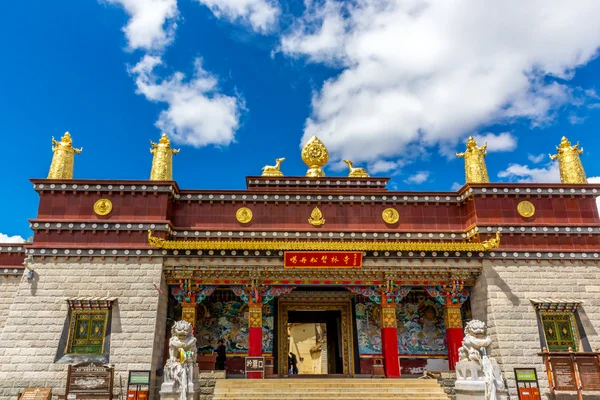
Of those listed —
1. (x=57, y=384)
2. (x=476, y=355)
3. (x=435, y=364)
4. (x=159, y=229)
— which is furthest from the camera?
(x=435, y=364)

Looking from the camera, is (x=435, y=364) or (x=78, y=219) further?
(x=435, y=364)

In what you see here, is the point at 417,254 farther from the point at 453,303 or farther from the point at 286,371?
the point at 286,371

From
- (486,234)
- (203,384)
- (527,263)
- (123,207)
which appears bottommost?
(203,384)

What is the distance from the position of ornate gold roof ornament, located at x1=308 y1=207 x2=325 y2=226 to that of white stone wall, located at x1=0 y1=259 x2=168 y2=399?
5.94 m

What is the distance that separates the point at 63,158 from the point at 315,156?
10.5 metres

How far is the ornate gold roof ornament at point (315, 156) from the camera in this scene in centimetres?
2139

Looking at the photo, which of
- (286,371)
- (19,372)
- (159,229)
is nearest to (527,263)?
(286,371)

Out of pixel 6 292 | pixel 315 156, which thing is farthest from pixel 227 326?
pixel 6 292

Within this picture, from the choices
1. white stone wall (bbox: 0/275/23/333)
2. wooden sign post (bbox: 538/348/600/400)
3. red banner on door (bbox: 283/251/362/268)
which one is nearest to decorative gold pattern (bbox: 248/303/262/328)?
red banner on door (bbox: 283/251/362/268)

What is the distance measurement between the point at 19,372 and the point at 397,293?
42.7ft

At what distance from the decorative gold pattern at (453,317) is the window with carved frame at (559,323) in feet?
8.45

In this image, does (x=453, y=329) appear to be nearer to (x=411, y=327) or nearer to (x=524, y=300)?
(x=411, y=327)

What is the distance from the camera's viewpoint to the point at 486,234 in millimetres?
17312

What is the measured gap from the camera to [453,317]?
1702cm
